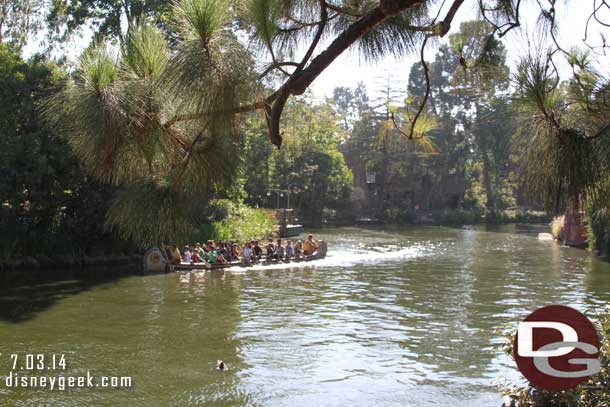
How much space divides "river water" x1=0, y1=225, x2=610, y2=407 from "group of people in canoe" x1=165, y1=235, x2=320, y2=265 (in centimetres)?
83

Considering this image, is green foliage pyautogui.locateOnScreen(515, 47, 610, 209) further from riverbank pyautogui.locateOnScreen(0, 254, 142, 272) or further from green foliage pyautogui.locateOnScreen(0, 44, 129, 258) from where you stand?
riverbank pyautogui.locateOnScreen(0, 254, 142, 272)

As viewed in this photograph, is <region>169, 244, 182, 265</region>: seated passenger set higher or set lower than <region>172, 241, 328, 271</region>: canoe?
higher

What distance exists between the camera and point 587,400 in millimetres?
4695

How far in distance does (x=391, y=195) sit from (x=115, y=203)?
158 feet

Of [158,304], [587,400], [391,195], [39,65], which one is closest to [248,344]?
[158,304]

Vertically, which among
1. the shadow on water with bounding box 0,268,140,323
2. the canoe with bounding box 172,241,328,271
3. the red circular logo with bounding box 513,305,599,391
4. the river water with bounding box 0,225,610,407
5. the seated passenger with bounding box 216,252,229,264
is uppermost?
the red circular logo with bounding box 513,305,599,391

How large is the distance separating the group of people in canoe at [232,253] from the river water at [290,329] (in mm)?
829

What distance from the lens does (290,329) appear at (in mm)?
12039

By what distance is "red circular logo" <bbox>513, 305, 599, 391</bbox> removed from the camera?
2.98 m

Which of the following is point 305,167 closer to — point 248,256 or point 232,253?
point 232,253

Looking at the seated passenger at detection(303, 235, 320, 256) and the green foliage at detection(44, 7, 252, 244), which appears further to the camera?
the seated passenger at detection(303, 235, 320, 256)

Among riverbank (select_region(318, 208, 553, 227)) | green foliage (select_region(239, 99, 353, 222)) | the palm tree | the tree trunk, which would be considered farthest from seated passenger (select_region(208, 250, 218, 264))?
riverbank (select_region(318, 208, 553, 227))

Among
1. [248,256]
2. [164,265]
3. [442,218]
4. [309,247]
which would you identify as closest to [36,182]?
[164,265]

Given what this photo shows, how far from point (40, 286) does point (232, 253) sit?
6.44 m
